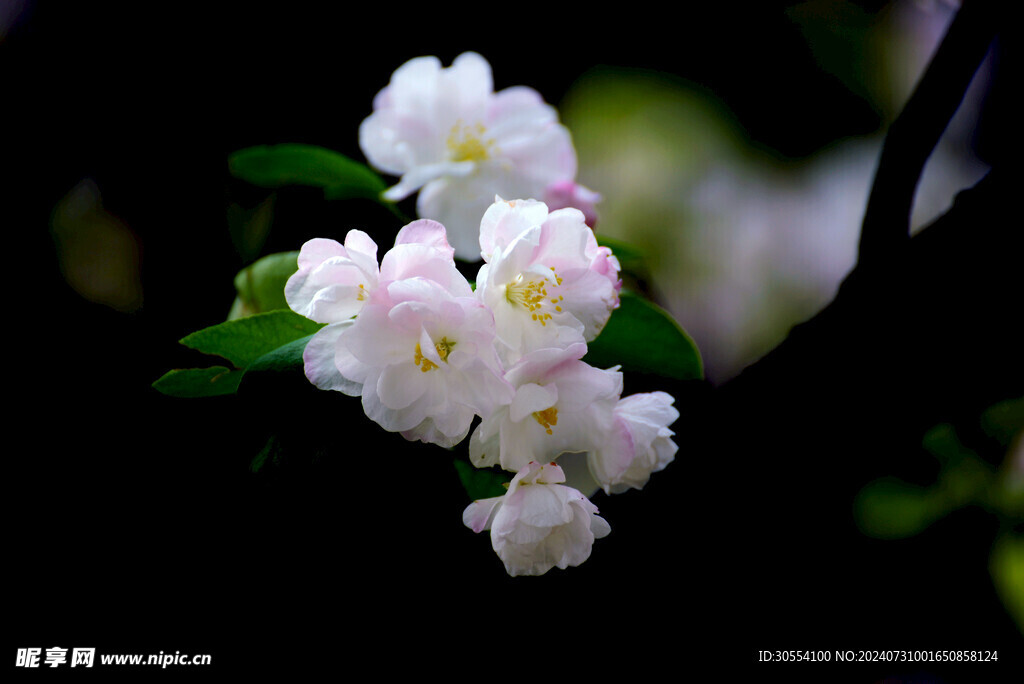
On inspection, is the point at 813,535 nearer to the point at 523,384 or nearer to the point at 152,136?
the point at 523,384

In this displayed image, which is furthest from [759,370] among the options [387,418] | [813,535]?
[387,418]

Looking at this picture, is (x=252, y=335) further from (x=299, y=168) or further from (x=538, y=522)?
(x=299, y=168)

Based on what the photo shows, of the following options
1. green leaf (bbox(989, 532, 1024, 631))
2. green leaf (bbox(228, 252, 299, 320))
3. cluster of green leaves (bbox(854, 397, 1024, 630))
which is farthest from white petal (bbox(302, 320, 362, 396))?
green leaf (bbox(989, 532, 1024, 631))

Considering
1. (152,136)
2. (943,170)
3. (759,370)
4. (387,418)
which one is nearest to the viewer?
(387,418)

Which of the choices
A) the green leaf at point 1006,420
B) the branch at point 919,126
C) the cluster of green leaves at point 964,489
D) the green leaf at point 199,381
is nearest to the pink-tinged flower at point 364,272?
the green leaf at point 199,381

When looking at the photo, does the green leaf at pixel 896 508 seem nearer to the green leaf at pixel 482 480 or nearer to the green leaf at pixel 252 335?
the green leaf at pixel 482 480

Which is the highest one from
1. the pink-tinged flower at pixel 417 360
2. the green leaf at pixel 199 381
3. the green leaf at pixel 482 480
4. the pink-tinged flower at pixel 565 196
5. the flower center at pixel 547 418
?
the pink-tinged flower at pixel 565 196

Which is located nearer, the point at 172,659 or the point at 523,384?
the point at 523,384
